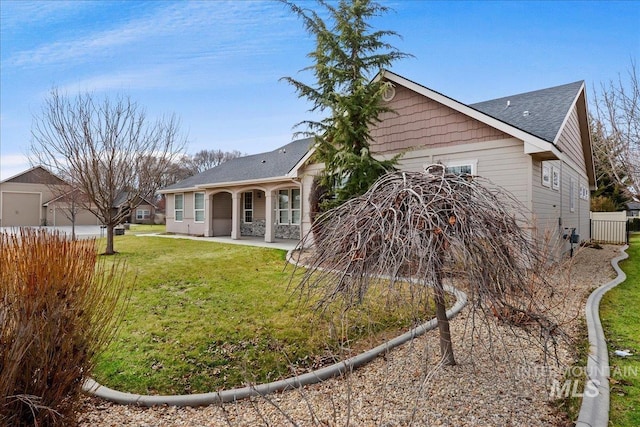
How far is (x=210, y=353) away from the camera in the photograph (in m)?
4.78

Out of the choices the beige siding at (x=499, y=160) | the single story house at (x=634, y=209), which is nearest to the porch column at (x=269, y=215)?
the beige siding at (x=499, y=160)

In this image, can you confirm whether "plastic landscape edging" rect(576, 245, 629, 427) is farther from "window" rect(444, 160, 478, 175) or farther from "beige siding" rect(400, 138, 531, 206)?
"window" rect(444, 160, 478, 175)

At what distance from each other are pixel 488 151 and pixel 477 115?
1051 millimetres

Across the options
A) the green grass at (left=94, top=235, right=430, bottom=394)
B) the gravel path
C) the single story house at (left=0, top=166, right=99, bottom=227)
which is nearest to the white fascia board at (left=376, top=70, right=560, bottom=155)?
the green grass at (left=94, top=235, right=430, bottom=394)

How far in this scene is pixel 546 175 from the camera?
10.5 metres

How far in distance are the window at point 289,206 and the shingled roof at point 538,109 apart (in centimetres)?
905

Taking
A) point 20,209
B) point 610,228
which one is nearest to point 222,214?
point 610,228

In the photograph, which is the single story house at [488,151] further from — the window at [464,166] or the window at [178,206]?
the window at [178,206]

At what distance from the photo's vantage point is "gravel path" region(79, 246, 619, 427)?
3.15 m

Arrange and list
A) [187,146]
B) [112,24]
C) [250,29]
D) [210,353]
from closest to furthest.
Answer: [210,353] → [112,24] → [250,29] → [187,146]

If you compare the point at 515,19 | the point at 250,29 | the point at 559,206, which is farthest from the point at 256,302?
the point at 515,19

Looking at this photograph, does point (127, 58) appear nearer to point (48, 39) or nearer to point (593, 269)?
point (48, 39)

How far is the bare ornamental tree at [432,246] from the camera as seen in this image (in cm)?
285

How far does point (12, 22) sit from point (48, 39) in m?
2.00
